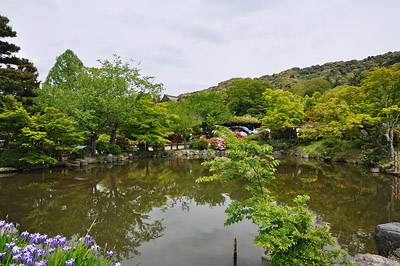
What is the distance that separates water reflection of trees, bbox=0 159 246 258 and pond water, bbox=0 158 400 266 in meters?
0.02

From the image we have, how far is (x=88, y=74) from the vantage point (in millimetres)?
16375

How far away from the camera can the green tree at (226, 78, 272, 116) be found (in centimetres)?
3553

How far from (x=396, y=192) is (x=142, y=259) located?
9179 millimetres

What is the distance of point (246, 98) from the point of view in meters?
35.9

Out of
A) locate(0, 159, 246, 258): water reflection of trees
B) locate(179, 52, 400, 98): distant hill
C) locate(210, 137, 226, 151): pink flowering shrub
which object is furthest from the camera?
locate(179, 52, 400, 98): distant hill

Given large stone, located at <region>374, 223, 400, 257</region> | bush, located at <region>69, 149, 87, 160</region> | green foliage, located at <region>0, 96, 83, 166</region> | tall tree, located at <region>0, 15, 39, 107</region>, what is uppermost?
tall tree, located at <region>0, 15, 39, 107</region>

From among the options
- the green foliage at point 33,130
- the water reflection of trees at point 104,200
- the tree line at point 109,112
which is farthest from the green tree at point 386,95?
the green foliage at point 33,130

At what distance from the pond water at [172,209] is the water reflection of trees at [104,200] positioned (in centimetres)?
2

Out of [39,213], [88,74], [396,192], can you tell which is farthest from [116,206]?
[88,74]

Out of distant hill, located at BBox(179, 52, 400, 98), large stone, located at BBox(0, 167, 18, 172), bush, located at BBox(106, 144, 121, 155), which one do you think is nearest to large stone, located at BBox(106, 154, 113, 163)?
bush, located at BBox(106, 144, 121, 155)

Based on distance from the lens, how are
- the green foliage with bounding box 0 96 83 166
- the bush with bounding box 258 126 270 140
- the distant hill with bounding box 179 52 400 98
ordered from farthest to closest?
the distant hill with bounding box 179 52 400 98, the bush with bounding box 258 126 270 140, the green foliage with bounding box 0 96 83 166

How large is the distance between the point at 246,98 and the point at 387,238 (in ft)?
110

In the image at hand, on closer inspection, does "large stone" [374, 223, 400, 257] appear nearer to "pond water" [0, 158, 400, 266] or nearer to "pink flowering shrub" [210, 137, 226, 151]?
"pond water" [0, 158, 400, 266]

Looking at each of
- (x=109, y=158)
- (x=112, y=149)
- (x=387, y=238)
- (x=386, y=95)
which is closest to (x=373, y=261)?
(x=387, y=238)
